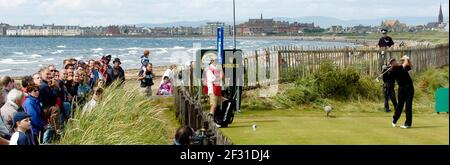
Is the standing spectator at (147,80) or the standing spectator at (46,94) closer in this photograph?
the standing spectator at (46,94)

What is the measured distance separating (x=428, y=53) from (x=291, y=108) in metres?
8.30

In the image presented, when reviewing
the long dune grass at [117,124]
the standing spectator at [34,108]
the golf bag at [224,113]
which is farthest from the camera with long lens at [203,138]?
the golf bag at [224,113]

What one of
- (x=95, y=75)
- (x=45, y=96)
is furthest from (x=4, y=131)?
(x=95, y=75)

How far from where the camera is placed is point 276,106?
15836 millimetres

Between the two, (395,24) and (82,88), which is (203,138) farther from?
(82,88)

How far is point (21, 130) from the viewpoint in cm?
668

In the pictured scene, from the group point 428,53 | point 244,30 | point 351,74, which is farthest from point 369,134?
point 428,53

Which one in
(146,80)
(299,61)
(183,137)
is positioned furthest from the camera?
(299,61)

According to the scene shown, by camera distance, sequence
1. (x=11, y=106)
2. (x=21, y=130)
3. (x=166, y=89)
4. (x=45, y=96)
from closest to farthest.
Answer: (x=21, y=130), (x=11, y=106), (x=45, y=96), (x=166, y=89)

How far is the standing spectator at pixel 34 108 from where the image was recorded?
25.0ft

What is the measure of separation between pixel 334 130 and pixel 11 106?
5065 millimetres

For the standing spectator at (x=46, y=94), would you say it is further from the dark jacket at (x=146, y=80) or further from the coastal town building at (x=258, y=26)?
the dark jacket at (x=146, y=80)

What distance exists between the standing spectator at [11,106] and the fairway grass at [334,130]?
9.86ft
